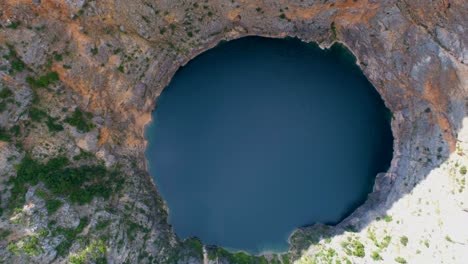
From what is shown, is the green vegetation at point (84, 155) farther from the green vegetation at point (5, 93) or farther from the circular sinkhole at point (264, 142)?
the green vegetation at point (5, 93)

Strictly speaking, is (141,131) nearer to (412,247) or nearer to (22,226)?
(22,226)

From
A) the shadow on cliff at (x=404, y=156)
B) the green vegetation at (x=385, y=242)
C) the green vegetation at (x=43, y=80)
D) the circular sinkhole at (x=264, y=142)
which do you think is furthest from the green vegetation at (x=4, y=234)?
the green vegetation at (x=385, y=242)

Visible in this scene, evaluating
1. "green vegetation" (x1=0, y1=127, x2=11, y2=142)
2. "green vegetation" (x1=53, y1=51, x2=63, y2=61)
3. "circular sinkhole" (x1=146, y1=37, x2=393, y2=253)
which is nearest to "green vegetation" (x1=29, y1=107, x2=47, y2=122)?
"green vegetation" (x1=0, y1=127, x2=11, y2=142)

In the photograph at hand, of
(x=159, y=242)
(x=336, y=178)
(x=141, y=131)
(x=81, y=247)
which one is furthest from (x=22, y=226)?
(x=336, y=178)

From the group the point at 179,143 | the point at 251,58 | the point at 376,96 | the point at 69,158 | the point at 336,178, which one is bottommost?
the point at 69,158

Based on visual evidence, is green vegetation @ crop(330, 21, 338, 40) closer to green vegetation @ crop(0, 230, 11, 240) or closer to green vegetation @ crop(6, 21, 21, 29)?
green vegetation @ crop(6, 21, 21, 29)

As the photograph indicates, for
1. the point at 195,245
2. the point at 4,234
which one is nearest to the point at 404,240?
the point at 195,245
